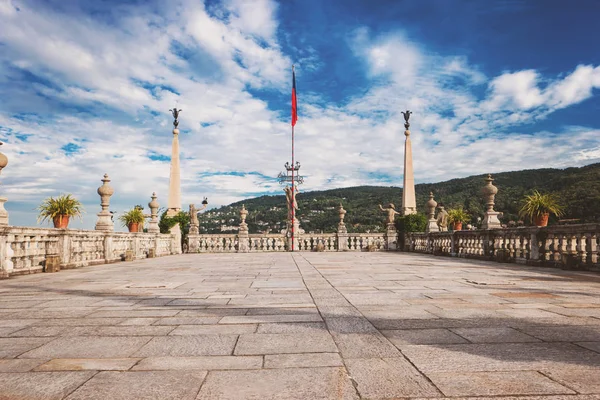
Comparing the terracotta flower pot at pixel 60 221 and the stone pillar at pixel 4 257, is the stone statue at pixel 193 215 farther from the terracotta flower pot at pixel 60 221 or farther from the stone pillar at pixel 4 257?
the stone pillar at pixel 4 257

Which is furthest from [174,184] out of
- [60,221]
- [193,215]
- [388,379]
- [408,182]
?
[388,379]

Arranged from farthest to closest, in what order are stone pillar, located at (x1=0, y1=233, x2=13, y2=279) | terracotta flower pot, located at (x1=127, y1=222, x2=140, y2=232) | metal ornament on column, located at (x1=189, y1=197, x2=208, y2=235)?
metal ornament on column, located at (x1=189, y1=197, x2=208, y2=235) < terracotta flower pot, located at (x1=127, y1=222, x2=140, y2=232) < stone pillar, located at (x1=0, y1=233, x2=13, y2=279)

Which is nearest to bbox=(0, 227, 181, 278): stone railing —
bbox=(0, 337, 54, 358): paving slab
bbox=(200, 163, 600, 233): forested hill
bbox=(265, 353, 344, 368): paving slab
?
bbox=(0, 337, 54, 358): paving slab


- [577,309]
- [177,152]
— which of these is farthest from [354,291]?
[177,152]

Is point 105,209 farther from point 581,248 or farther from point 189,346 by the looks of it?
point 581,248

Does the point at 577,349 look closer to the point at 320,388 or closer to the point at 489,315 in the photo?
the point at 489,315

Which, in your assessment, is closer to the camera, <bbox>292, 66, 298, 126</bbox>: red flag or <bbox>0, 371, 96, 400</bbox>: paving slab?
<bbox>0, 371, 96, 400</bbox>: paving slab

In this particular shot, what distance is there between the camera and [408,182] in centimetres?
2377

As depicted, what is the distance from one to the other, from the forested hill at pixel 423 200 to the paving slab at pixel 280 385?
2501cm

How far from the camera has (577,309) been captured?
13.5ft

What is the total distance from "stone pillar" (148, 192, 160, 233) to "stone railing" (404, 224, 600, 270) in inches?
528

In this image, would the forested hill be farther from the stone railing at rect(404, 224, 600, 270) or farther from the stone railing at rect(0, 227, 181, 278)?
the stone railing at rect(0, 227, 181, 278)

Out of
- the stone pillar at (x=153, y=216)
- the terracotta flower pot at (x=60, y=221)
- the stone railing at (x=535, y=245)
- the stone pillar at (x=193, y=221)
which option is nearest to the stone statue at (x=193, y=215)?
the stone pillar at (x=193, y=221)

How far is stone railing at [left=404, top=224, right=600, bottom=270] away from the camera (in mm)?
8758
